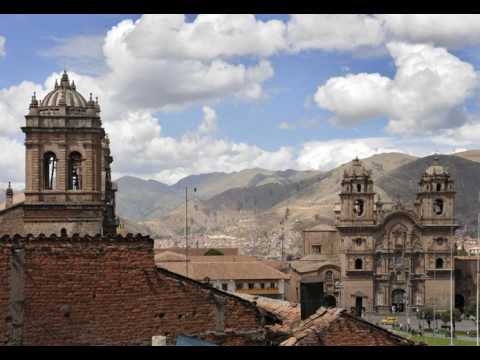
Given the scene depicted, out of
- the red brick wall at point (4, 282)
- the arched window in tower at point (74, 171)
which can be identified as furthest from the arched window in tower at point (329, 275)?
the red brick wall at point (4, 282)

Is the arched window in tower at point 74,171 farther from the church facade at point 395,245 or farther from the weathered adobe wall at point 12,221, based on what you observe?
the church facade at point 395,245

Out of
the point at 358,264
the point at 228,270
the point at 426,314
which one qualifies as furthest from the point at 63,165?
the point at 358,264

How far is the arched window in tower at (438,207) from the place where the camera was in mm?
71000

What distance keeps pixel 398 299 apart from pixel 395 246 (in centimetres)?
485

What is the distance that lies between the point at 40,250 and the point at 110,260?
1028 mm

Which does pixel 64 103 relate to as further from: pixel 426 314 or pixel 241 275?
pixel 426 314

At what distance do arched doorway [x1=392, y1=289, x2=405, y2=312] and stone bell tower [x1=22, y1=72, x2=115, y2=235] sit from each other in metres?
41.8

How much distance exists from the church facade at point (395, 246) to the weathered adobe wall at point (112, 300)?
2313 inches

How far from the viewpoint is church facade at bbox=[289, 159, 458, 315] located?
232ft

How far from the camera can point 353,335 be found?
12156mm
